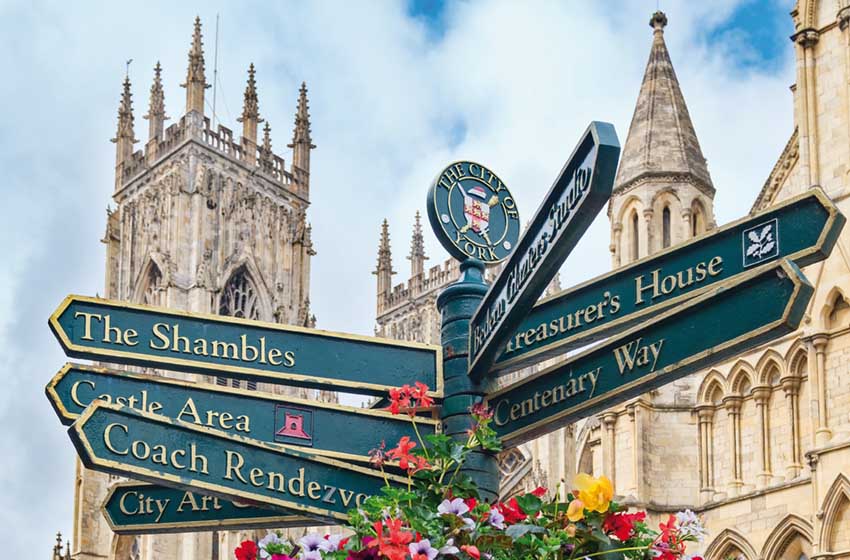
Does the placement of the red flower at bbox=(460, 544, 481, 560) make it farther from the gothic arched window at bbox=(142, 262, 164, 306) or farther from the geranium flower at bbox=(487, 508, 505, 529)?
the gothic arched window at bbox=(142, 262, 164, 306)

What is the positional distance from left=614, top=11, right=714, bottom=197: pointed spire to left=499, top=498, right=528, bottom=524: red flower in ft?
55.9

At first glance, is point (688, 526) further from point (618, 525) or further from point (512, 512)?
point (512, 512)

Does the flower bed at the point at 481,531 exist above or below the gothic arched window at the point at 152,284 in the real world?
below

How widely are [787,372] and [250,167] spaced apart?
158ft

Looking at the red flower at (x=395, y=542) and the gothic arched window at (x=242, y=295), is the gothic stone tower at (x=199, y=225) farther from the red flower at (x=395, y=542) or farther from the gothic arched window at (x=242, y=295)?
the red flower at (x=395, y=542)

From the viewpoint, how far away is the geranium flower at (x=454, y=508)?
12.3 ft

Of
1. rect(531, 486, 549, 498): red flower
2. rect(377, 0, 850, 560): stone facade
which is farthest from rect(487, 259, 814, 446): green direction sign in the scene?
rect(377, 0, 850, 560): stone facade

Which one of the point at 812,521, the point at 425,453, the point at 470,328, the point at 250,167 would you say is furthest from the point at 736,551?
the point at 250,167

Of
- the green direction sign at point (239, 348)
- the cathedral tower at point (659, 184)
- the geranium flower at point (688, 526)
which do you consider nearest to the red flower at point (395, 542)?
the geranium flower at point (688, 526)

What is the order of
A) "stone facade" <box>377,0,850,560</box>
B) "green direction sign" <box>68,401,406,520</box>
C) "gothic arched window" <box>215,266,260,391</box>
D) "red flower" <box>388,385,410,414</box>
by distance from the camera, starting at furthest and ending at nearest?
"gothic arched window" <box>215,266,260,391</box>, "stone facade" <box>377,0,850,560</box>, "green direction sign" <box>68,401,406,520</box>, "red flower" <box>388,385,410,414</box>

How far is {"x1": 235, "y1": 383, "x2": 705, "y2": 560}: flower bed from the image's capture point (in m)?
3.68

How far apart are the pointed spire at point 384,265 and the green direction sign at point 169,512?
2583 inches

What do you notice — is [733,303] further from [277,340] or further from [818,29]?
[818,29]

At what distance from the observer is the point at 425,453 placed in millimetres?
4211
